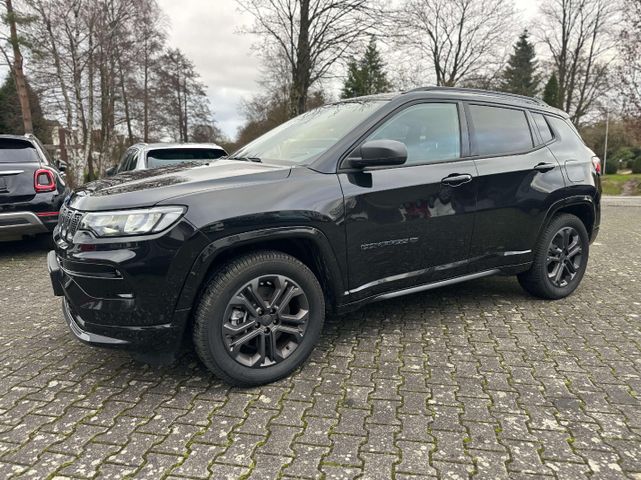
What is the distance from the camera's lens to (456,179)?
10.8 ft

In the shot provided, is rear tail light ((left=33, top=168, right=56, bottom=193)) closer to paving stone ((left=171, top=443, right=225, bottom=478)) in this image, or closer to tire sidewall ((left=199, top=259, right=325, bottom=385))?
tire sidewall ((left=199, top=259, right=325, bottom=385))

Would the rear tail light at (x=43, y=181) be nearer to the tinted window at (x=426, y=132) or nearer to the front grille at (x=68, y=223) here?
the front grille at (x=68, y=223)

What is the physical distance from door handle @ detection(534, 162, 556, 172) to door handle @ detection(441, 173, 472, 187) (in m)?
0.84

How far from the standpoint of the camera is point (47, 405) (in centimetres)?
253

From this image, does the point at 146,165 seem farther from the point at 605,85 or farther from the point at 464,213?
the point at 605,85

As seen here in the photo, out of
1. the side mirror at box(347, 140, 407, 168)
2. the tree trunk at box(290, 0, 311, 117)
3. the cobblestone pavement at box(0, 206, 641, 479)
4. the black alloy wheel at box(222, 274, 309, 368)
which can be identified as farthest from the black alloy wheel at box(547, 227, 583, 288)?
the tree trunk at box(290, 0, 311, 117)

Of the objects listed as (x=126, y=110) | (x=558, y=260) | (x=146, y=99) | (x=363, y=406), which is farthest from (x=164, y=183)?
(x=126, y=110)

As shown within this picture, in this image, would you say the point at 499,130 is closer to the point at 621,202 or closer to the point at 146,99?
the point at 621,202

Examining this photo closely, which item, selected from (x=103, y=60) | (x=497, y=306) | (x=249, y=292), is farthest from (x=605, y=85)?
(x=249, y=292)

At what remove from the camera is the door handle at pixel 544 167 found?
3818mm

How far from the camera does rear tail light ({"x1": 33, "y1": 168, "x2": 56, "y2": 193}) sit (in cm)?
575

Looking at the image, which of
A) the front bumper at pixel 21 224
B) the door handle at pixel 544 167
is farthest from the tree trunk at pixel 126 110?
the door handle at pixel 544 167

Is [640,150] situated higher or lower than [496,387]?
higher

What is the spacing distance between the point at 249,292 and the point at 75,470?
1137mm
